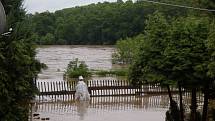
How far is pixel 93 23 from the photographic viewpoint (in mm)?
91000

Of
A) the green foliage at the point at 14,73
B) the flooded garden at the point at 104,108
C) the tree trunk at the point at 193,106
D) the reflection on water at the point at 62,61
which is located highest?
the green foliage at the point at 14,73

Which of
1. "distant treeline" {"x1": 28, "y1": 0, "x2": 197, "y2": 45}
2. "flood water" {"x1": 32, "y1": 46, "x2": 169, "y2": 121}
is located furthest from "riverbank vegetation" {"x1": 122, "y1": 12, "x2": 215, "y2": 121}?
"distant treeline" {"x1": 28, "y1": 0, "x2": 197, "y2": 45}

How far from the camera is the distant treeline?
82.1 metres

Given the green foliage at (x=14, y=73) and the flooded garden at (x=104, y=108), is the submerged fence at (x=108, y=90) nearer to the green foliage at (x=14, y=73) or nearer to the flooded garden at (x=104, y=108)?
the flooded garden at (x=104, y=108)

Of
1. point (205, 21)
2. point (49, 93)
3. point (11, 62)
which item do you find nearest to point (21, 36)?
point (11, 62)

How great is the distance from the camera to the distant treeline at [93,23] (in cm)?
8206

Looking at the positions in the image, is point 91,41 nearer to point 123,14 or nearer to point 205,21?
point 123,14

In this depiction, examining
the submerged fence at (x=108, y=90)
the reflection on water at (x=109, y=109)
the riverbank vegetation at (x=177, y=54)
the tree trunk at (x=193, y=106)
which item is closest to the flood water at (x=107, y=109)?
the reflection on water at (x=109, y=109)

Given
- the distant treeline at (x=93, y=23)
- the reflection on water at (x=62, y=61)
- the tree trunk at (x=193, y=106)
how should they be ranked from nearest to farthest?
1. the tree trunk at (x=193, y=106)
2. the reflection on water at (x=62, y=61)
3. the distant treeline at (x=93, y=23)

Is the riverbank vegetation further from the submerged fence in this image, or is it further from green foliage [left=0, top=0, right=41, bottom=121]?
the submerged fence

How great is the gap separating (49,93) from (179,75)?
12310mm

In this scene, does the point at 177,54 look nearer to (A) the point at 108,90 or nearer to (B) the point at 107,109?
(B) the point at 107,109

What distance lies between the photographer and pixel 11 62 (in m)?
10.4

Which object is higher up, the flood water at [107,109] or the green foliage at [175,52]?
the green foliage at [175,52]
